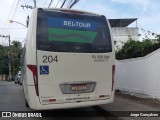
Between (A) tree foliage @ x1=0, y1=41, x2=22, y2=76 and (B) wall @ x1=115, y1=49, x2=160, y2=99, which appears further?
(A) tree foliage @ x1=0, y1=41, x2=22, y2=76

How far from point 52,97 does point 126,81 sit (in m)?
7.31

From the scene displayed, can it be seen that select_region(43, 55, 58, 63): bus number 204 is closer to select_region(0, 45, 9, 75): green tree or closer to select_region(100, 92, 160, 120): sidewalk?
select_region(100, 92, 160, 120): sidewalk

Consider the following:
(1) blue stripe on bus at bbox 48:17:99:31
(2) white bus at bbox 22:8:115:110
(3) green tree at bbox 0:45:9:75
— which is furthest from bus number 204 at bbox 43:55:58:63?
(3) green tree at bbox 0:45:9:75

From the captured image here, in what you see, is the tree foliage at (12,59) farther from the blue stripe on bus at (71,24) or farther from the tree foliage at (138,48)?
the blue stripe on bus at (71,24)

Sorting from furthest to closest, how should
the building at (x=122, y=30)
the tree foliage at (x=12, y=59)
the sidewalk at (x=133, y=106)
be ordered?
the tree foliage at (x=12, y=59) < the building at (x=122, y=30) < the sidewalk at (x=133, y=106)

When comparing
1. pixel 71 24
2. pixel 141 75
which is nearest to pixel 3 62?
pixel 141 75

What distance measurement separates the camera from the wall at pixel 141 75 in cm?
1236

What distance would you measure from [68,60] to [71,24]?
106 centimetres

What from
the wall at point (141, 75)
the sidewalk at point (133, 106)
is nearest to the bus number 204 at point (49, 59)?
the sidewalk at point (133, 106)

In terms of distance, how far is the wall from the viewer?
12.4m

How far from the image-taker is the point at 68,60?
876 centimetres

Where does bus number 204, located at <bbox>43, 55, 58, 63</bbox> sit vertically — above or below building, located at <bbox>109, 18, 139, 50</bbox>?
below

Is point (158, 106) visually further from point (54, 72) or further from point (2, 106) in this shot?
point (2, 106)

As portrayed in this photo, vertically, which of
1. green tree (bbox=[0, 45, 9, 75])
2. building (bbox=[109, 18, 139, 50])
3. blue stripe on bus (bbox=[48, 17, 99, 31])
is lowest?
green tree (bbox=[0, 45, 9, 75])
